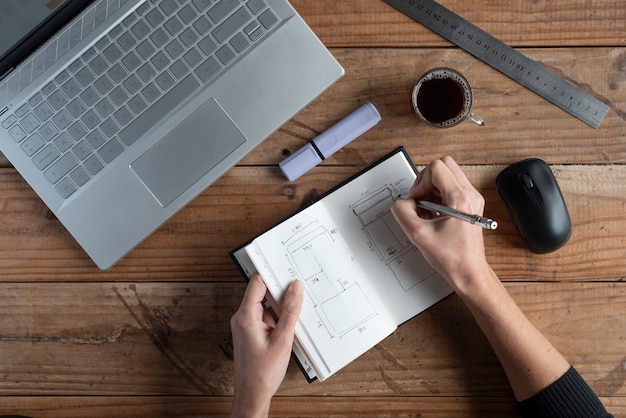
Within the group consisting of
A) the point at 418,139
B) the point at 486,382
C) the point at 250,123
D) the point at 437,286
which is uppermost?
the point at 250,123

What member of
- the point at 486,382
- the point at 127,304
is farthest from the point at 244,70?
the point at 486,382

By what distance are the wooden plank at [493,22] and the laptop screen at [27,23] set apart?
35 cm

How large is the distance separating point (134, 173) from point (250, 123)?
0.64 ft

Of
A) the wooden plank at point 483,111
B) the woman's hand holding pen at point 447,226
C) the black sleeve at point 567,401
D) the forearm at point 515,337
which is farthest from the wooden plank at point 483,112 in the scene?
the black sleeve at point 567,401

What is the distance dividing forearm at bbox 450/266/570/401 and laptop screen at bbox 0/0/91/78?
709mm

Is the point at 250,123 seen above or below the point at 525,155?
above

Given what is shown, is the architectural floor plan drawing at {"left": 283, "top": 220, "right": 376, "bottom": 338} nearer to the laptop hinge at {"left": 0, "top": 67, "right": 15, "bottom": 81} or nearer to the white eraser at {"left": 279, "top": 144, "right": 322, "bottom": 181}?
the white eraser at {"left": 279, "top": 144, "right": 322, "bottom": 181}

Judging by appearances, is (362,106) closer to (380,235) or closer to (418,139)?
(418,139)

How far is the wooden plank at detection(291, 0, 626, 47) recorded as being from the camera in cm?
84

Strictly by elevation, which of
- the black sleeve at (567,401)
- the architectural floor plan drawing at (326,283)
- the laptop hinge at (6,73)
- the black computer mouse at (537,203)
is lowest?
the black sleeve at (567,401)

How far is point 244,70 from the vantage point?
80 cm

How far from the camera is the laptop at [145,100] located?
79 centimetres

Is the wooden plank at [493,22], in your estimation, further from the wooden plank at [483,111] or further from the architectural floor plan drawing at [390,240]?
the architectural floor plan drawing at [390,240]

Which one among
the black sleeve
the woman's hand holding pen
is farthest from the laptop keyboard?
the black sleeve
